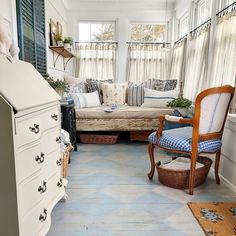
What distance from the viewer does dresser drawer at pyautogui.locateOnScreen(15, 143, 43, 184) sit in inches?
39.9

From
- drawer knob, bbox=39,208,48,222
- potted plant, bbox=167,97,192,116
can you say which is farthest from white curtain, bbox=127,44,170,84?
drawer knob, bbox=39,208,48,222

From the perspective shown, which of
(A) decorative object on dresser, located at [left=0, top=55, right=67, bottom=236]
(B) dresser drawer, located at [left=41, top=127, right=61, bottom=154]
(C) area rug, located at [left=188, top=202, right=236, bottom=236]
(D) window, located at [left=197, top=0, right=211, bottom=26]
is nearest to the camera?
(A) decorative object on dresser, located at [left=0, top=55, right=67, bottom=236]

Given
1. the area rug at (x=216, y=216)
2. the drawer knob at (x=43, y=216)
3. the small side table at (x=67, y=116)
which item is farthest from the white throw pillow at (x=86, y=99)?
the drawer knob at (x=43, y=216)

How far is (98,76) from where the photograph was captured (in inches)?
194

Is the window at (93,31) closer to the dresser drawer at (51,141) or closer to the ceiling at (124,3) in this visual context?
the ceiling at (124,3)

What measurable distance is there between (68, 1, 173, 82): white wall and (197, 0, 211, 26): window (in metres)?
1.21

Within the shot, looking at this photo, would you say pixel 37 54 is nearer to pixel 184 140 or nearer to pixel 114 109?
pixel 114 109

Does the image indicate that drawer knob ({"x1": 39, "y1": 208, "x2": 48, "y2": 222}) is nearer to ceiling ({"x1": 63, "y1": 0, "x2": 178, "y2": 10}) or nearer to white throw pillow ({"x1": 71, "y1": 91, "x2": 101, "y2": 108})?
white throw pillow ({"x1": 71, "y1": 91, "x2": 101, "y2": 108})

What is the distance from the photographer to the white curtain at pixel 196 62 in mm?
3196

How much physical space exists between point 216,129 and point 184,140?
319mm

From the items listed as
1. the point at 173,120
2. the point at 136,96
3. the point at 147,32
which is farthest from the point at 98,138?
the point at 147,32

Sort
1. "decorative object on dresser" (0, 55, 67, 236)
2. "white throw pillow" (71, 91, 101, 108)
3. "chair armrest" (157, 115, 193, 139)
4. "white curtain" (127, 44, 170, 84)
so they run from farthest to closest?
"white curtain" (127, 44, 170, 84) < "white throw pillow" (71, 91, 101, 108) < "chair armrest" (157, 115, 193, 139) < "decorative object on dresser" (0, 55, 67, 236)

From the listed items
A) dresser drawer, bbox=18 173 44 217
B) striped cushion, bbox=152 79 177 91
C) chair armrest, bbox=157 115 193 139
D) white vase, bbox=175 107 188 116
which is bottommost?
dresser drawer, bbox=18 173 44 217

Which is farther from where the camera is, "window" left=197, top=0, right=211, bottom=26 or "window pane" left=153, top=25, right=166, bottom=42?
"window pane" left=153, top=25, right=166, bottom=42
